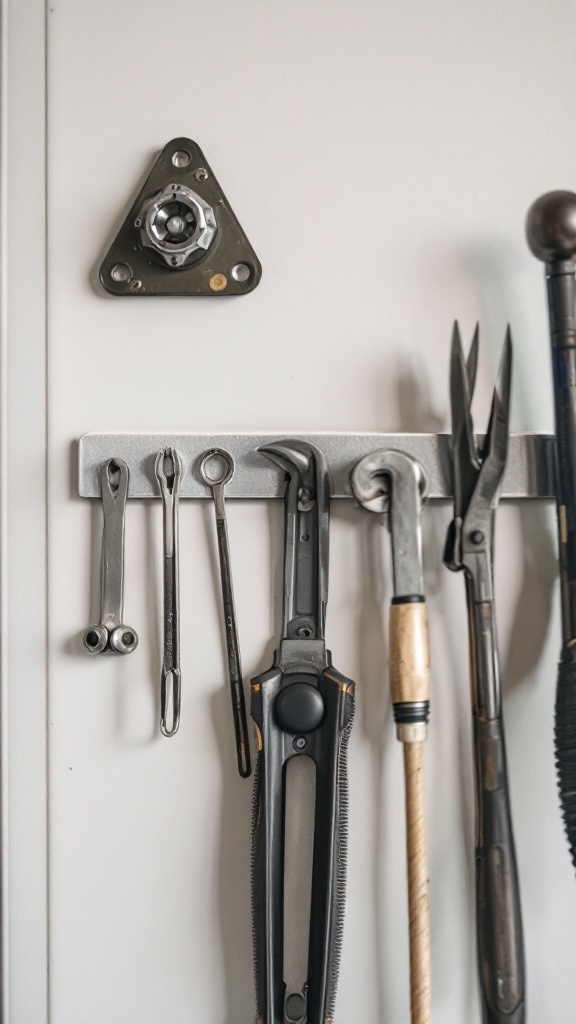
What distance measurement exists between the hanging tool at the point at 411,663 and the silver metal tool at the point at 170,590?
0.57ft

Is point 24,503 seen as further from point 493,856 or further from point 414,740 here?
point 493,856

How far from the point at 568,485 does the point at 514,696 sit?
0.21 metres

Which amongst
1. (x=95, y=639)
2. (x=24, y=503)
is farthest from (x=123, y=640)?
(x=24, y=503)

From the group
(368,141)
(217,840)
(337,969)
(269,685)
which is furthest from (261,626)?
(368,141)

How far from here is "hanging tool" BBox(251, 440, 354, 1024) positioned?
713 mm

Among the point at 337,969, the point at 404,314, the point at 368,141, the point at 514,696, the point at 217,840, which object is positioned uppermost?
the point at 368,141

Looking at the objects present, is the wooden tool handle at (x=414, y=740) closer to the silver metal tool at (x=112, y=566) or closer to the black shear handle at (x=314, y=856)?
the black shear handle at (x=314, y=856)

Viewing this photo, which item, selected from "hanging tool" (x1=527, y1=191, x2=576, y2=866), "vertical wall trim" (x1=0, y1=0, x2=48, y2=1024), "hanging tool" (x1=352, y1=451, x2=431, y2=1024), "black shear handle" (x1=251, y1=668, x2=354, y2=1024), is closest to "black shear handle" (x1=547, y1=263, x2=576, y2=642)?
"hanging tool" (x1=527, y1=191, x2=576, y2=866)

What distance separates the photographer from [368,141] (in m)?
0.81

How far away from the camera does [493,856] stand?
0.71 m

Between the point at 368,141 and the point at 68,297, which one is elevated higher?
the point at 368,141

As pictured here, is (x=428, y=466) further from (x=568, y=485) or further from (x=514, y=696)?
(x=514, y=696)

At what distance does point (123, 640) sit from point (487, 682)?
34 cm

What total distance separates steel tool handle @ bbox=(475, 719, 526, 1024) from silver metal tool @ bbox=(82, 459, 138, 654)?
13.5 inches
